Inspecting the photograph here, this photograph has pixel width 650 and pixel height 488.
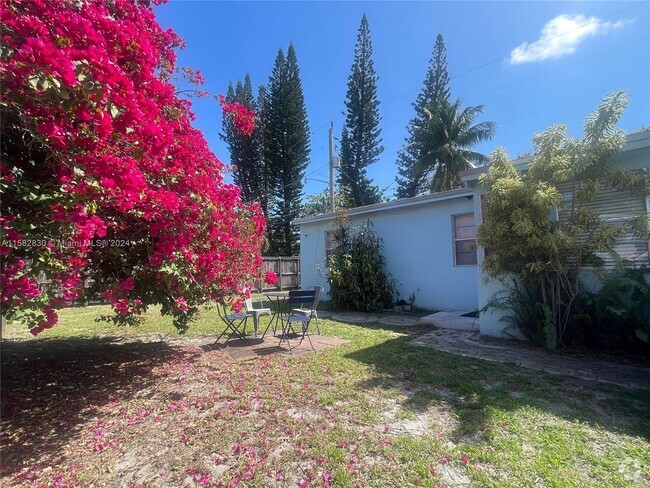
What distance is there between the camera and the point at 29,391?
3.73 metres

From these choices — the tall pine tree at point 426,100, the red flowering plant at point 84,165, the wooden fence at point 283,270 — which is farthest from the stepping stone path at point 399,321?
the tall pine tree at point 426,100

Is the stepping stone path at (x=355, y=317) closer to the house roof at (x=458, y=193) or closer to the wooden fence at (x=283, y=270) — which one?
the house roof at (x=458, y=193)

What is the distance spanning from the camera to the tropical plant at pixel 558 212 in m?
4.35

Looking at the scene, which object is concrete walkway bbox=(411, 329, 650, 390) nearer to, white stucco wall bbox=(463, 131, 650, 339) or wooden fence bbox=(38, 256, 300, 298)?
white stucco wall bbox=(463, 131, 650, 339)

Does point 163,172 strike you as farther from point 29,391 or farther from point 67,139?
point 29,391

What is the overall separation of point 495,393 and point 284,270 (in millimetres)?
13626

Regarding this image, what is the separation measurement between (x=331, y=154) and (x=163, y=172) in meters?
15.0

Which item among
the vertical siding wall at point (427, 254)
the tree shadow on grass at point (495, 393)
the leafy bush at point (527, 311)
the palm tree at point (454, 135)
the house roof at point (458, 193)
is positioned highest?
the palm tree at point (454, 135)

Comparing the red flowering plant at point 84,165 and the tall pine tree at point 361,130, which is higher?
the tall pine tree at point 361,130

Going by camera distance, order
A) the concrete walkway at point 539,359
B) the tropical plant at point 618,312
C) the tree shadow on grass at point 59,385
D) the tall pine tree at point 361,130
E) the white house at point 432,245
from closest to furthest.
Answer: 1. the tree shadow on grass at point 59,385
2. the concrete walkway at point 539,359
3. the tropical plant at point 618,312
4. the white house at point 432,245
5. the tall pine tree at point 361,130

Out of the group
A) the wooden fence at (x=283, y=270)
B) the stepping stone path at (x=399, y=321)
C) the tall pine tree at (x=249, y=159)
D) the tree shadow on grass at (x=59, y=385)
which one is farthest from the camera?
the tall pine tree at (x=249, y=159)

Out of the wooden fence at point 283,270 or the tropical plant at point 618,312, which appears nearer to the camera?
the tropical plant at point 618,312

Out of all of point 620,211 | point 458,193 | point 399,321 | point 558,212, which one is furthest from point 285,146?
point 620,211

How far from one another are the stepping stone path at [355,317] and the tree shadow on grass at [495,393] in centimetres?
308
